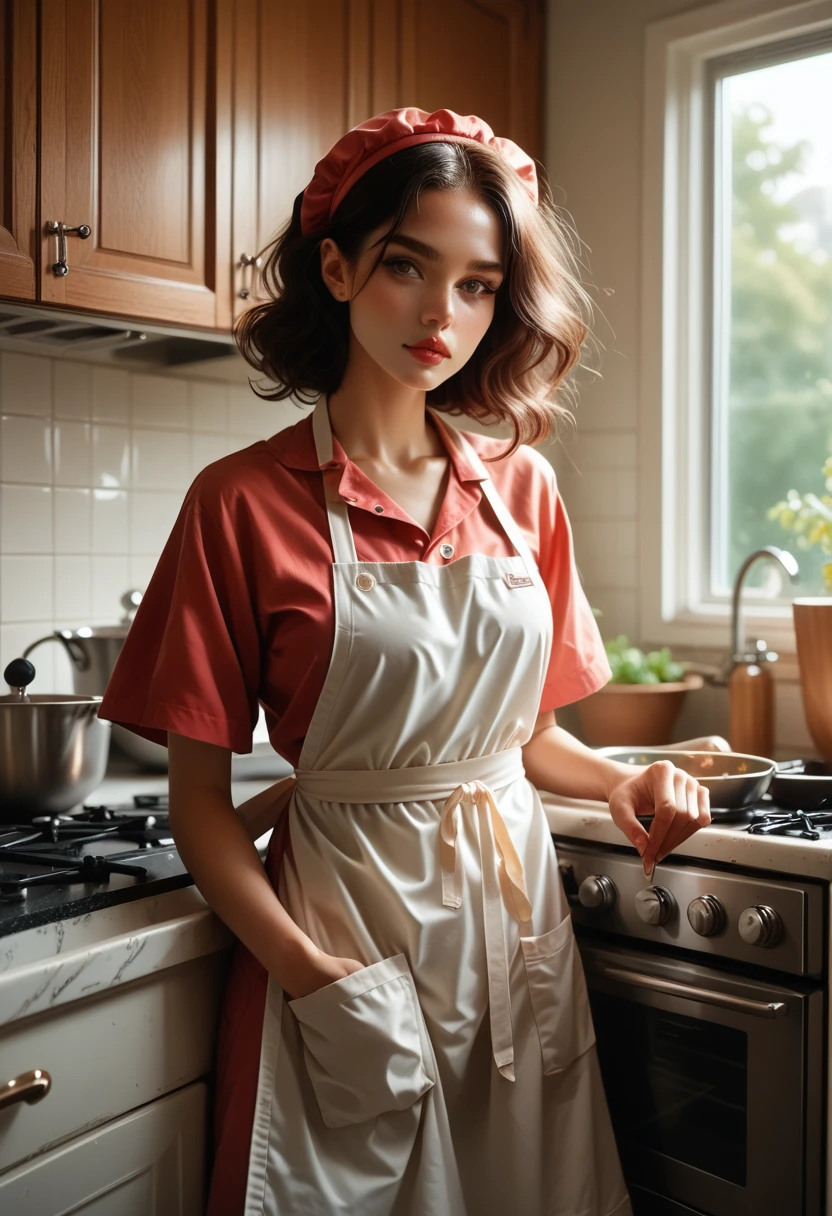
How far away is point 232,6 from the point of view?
1.72 m

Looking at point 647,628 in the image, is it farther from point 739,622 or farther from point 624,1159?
point 624,1159

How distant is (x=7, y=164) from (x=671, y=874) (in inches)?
49.6

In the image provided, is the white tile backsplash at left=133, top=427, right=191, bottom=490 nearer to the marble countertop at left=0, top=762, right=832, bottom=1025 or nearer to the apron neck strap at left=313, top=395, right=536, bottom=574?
the apron neck strap at left=313, top=395, right=536, bottom=574

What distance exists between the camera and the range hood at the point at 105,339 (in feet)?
5.22

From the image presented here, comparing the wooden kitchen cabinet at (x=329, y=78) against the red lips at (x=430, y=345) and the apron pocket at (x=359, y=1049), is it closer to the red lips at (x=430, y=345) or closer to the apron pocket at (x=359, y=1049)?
the red lips at (x=430, y=345)

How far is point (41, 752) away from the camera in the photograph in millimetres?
1491

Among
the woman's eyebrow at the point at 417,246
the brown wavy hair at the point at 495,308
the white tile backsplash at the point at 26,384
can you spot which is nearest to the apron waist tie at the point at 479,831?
the brown wavy hair at the point at 495,308

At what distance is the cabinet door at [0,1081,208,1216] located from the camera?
1.10m

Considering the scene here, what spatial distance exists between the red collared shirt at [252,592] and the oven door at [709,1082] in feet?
1.98

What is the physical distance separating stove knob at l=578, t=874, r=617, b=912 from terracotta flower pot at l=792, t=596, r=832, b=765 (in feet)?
1.61

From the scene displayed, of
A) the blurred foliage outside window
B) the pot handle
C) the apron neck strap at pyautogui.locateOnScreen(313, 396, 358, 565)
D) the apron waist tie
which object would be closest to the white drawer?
the apron waist tie

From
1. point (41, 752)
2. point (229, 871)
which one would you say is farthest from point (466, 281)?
point (41, 752)

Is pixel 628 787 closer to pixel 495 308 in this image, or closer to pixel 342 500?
pixel 342 500

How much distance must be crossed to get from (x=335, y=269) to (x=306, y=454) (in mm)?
213
